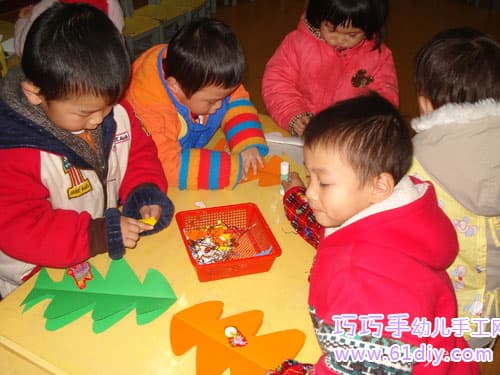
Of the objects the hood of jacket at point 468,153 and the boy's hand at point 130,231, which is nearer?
the hood of jacket at point 468,153

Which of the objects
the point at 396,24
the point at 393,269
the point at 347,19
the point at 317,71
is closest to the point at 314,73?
the point at 317,71

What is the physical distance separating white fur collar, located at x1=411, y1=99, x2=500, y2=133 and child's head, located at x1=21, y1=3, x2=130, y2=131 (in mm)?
667

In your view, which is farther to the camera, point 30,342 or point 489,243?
point 489,243

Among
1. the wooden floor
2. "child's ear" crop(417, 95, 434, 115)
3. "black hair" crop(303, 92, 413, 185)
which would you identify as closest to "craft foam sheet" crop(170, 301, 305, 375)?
"black hair" crop(303, 92, 413, 185)

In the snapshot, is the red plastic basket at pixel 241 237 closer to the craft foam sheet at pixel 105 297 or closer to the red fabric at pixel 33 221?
the craft foam sheet at pixel 105 297

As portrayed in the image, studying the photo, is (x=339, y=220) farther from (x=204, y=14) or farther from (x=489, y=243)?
(x=204, y=14)

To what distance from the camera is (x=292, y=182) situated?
132cm

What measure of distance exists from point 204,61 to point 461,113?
0.65m

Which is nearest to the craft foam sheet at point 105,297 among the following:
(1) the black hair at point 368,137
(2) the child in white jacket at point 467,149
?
(1) the black hair at point 368,137

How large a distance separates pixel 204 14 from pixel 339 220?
12.4ft

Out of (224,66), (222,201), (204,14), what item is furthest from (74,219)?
(204,14)

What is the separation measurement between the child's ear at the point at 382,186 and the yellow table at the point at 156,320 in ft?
1.01

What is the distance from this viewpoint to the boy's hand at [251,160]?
1.39 m

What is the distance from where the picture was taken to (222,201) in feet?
4.30
